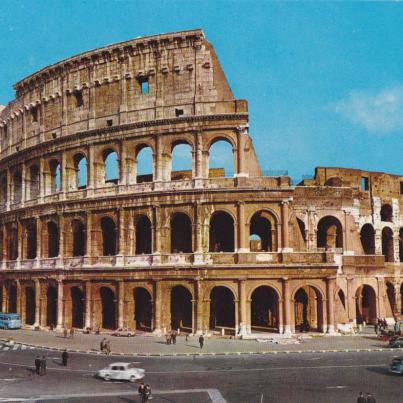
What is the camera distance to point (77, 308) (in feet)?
119

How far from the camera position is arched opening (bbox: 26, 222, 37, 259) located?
1534 inches

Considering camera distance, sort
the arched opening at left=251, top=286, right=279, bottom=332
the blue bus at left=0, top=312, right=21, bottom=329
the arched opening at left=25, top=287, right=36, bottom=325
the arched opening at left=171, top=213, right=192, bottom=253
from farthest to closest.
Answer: the arched opening at left=25, top=287, right=36, bottom=325 → the blue bus at left=0, top=312, right=21, bottom=329 → the arched opening at left=251, top=286, right=279, bottom=332 → the arched opening at left=171, top=213, right=192, bottom=253

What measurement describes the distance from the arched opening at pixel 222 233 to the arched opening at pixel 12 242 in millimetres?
15888

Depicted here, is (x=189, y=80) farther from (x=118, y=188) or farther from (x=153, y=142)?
(x=118, y=188)

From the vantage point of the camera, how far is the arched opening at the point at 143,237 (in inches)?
1387

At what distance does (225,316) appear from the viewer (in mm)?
35031

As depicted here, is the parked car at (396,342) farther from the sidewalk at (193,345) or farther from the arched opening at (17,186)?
the arched opening at (17,186)

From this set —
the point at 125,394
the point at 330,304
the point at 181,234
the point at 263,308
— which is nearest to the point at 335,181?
the point at 330,304

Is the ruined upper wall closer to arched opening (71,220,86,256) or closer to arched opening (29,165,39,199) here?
arched opening (29,165,39,199)

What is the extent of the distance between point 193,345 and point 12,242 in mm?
19843

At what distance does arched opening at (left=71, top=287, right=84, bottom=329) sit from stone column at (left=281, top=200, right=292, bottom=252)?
1416 centimetres

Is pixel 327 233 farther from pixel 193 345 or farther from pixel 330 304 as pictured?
pixel 193 345

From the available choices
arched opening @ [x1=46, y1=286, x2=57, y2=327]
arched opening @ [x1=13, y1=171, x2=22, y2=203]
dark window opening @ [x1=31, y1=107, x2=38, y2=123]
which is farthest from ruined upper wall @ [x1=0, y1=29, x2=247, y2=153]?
arched opening @ [x1=46, y1=286, x2=57, y2=327]

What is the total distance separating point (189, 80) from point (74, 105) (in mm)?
9180
